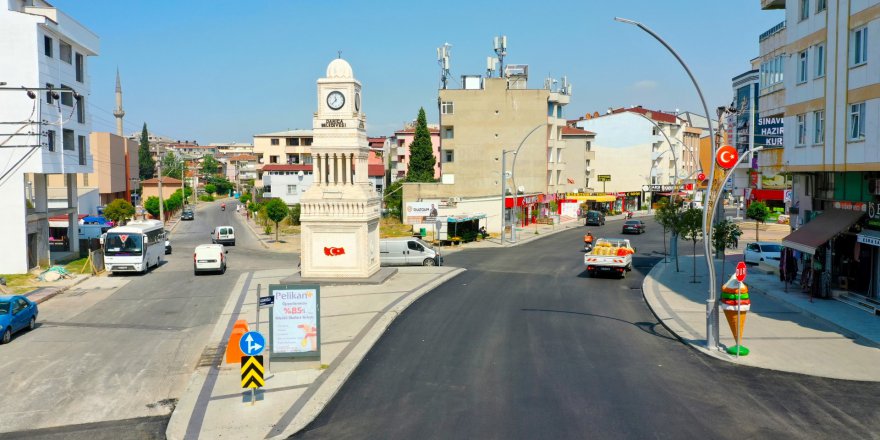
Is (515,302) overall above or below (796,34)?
below

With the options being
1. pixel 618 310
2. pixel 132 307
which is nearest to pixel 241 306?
pixel 132 307

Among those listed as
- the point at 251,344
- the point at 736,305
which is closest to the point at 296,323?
the point at 251,344

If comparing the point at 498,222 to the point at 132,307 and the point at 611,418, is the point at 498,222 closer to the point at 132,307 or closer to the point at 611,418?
the point at 132,307

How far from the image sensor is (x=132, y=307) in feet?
94.3

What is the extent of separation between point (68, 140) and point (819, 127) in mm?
41012

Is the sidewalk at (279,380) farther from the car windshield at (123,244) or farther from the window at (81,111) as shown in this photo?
the window at (81,111)

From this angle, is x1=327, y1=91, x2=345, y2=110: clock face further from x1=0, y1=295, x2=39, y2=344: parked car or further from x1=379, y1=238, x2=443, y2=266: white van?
x1=0, y1=295, x2=39, y2=344: parked car

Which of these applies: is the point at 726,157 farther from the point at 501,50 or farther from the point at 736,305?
the point at 501,50

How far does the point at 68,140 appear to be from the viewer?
44.4 meters

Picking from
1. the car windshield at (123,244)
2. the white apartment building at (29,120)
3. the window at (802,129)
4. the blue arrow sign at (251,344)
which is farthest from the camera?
the car windshield at (123,244)

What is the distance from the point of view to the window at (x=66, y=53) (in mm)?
43969

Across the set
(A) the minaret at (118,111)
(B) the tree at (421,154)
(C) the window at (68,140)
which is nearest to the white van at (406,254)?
(C) the window at (68,140)

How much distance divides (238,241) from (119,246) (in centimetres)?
2485

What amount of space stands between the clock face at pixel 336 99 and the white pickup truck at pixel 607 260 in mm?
13404
